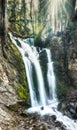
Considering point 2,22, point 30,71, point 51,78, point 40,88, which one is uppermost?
point 2,22

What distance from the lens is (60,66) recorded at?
82.0 ft

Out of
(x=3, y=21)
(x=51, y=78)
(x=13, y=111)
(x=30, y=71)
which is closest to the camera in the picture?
(x=13, y=111)

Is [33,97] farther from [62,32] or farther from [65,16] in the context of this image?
[65,16]

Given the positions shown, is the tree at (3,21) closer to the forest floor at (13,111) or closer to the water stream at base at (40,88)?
the forest floor at (13,111)

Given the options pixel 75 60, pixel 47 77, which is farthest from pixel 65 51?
pixel 47 77

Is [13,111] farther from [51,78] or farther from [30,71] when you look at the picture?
[51,78]

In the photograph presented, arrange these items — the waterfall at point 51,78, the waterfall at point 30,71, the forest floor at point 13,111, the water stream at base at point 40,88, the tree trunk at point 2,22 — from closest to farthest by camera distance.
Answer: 1. the forest floor at point 13,111
2. the water stream at base at point 40,88
3. the tree trunk at point 2,22
4. the waterfall at point 30,71
5. the waterfall at point 51,78

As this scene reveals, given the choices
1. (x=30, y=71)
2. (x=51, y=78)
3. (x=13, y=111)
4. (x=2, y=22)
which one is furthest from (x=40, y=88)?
(x=2, y=22)

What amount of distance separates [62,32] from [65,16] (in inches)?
137

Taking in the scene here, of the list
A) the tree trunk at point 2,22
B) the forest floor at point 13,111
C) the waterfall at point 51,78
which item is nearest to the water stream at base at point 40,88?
the waterfall at point 51,78

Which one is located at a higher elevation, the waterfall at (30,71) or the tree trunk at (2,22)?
the tree trunk at (2,22)

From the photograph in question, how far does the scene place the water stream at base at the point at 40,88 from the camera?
1860 centimetres

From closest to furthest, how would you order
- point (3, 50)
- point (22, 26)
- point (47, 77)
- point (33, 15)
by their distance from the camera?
point (3, 50), point (47, 77), point (22, 26), point (33, 15)

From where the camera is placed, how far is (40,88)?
22.8 m
